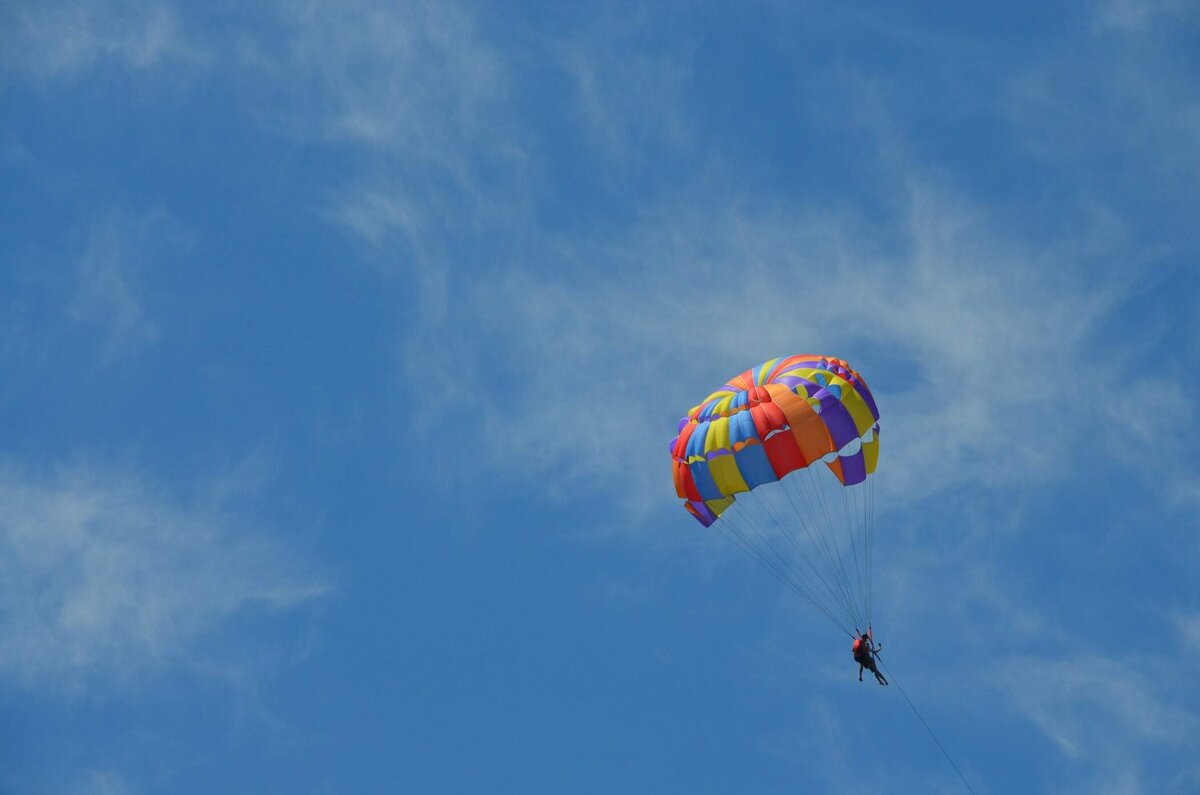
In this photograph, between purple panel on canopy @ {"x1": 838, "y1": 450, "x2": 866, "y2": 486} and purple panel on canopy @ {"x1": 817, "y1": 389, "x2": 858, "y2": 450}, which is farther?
purple panel on canopy @ {"x1": 838, "y1": 450, "x2": 866, "y2": 486}

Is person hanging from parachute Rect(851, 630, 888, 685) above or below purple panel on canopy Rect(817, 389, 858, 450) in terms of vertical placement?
below

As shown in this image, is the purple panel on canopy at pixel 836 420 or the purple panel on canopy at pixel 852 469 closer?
the purple panel on canopy at pixel 836 420

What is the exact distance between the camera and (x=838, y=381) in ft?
127

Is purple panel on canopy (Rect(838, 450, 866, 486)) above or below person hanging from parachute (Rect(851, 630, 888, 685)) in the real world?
above

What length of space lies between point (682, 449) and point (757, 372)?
286 cm

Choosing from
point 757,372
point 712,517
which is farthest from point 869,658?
point 757,372

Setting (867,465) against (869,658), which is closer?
(869,658)

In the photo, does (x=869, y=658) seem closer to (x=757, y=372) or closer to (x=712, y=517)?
(x=712, y=517)

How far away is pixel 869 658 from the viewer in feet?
124

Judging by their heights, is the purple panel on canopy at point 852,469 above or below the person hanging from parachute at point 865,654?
above

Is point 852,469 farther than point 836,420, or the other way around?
point 852,469

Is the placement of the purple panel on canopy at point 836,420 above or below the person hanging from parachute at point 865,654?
above

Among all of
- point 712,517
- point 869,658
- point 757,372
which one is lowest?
point 869,658

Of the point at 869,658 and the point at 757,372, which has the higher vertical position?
the point at 757,372
